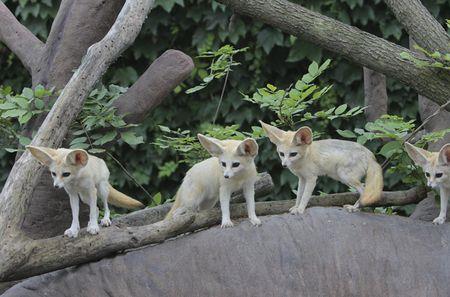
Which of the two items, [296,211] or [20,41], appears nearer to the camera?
[296,211]

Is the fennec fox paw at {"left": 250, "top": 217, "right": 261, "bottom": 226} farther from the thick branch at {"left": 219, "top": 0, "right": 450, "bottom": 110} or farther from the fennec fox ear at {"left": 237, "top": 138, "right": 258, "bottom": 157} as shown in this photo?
the thick branch at {"left": 219, "top": 0, "right": 450, "bottom": 110}

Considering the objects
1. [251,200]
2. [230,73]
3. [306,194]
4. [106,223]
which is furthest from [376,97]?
[106,223]

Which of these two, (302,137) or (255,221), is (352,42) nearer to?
(302,137)

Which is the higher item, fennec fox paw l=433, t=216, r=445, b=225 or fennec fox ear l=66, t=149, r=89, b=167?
fennec fox ear l=66, t=149, r=89, b=167

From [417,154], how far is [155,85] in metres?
1.89

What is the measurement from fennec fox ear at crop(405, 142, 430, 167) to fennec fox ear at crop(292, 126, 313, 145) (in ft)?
2.01

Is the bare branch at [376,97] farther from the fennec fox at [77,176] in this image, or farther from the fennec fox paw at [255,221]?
the fennec fox at [77,176]

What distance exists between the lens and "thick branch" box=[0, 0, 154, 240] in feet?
17.3

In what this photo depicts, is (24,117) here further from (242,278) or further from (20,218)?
(242,278)

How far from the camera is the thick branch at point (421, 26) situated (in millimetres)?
6324

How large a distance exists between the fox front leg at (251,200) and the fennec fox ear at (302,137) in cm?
37

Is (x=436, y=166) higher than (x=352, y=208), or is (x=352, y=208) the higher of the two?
(x=436, y=166)

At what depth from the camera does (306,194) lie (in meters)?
5.70

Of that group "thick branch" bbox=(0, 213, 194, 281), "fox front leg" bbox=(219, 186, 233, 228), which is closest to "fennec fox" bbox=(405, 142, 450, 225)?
"fox front leg" bbox=(219, 186, 233, 228)
